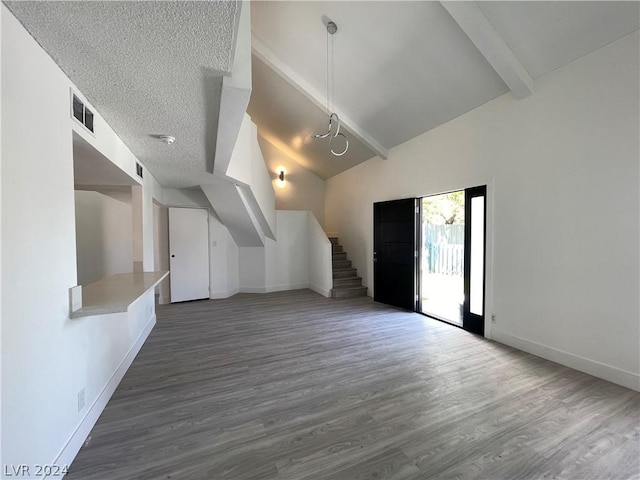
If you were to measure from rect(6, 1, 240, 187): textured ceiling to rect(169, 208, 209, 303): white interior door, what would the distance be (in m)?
3.62

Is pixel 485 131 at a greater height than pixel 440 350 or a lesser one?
greater

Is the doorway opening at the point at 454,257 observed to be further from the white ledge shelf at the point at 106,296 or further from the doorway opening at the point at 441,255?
the white ledge shelf at the point at 106,296

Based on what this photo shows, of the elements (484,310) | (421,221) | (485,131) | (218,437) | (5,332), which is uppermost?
(485,131)

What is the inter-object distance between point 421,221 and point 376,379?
303cm

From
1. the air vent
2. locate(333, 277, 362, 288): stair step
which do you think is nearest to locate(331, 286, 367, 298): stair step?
locate(333, 277, 362, 288): stair step

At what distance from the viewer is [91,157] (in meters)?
2.30

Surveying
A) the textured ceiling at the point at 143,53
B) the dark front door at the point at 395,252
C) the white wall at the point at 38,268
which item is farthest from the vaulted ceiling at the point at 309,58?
the dark front door at the point at 395,252

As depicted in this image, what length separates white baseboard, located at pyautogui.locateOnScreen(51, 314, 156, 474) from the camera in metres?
1.63

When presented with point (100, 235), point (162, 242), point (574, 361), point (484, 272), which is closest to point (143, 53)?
point (484, 272)

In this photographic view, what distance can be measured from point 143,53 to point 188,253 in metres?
5.00

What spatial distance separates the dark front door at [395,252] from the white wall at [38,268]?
176 inches

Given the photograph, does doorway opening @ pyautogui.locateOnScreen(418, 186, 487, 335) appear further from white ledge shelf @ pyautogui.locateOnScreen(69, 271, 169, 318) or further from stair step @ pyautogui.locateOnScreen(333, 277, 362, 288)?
white ledge shelf @ pyautogui.locateOnScreen(69, 271, 169, 318)

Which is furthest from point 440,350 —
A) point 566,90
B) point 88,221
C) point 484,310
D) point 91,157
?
point 88,221

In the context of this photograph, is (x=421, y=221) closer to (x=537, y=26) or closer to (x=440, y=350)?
(x=440, y=350)
